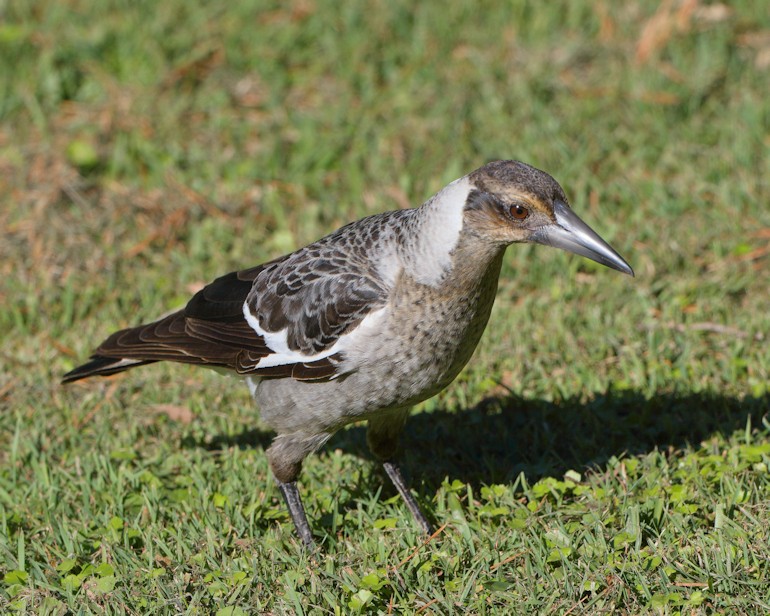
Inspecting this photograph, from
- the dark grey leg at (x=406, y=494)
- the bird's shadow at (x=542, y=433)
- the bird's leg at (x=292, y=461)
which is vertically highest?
the bird's leg at (x=292, y=461)

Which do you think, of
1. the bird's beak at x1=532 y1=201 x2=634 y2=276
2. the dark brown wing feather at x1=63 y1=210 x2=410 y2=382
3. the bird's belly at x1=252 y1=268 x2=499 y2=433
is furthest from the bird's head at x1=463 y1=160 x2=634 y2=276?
the dark brown wing feather at x1=63 y1=210 x2=410 y2=382

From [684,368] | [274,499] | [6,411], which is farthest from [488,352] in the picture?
[6,411]

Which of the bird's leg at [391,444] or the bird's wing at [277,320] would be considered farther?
the bird's leg at [391,444]

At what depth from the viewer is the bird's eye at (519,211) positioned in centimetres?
345

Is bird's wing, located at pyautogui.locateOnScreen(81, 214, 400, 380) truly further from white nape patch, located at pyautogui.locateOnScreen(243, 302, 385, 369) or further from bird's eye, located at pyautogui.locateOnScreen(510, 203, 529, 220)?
bird's eye, located at pyautogui.locateOnScreen(510, 203, 529, 220)

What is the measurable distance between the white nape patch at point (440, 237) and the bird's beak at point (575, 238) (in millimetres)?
263

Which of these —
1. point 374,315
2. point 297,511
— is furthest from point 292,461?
point 374,315

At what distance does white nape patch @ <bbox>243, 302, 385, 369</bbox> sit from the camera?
3.62 metres

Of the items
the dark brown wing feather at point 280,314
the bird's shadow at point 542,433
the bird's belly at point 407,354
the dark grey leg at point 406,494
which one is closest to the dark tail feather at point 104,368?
the dark brown wing feather at point 280,314

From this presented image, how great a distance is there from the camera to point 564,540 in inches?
141

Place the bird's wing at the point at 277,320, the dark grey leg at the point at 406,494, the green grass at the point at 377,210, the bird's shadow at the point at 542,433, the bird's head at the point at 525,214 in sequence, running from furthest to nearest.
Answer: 1. the bird's shadow at the point at 542,433
2. the dark grey leg at the point at 406,494
3. the bird's wing at the point at 277,320
4. the green grass at the point at 377,210
5. the bird's head at the point at 525,214

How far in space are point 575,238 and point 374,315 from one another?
0.71m

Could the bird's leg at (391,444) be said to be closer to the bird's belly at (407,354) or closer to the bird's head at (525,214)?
the bird's belly at (407,354)

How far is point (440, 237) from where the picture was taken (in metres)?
3.53
